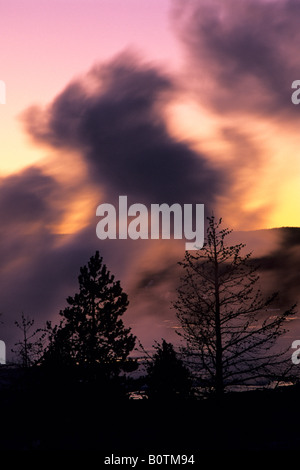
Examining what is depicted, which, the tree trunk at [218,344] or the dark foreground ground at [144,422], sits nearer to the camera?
the tree trunk at [218,344]

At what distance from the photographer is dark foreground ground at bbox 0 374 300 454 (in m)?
18.8

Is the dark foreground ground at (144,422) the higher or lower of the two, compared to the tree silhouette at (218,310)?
lower

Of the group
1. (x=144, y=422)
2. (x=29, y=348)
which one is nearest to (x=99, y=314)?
(x=29, y=348)

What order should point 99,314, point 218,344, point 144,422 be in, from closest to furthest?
1. point 218,344
2. point 144,422
3. point 99,314

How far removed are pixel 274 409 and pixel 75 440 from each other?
7.26 m

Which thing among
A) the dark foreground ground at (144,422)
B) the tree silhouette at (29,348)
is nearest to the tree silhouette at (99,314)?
the tree silhouette at (29,348)

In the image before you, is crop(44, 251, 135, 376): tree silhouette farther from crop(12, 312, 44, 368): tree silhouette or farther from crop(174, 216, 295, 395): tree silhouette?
crop(174, 216, 295, 395): tree silhouette

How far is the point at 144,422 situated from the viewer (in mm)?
19703

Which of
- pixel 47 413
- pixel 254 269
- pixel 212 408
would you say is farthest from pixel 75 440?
pixel 254 269

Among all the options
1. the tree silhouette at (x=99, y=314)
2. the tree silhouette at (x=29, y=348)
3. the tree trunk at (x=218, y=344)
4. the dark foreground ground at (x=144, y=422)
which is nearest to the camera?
the tree trunk at (x=218, y=344)

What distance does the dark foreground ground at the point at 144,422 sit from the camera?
742 inches

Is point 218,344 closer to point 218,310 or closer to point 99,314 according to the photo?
point 218,310

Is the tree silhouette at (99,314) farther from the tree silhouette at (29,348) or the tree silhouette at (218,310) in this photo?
the tree silhouette at (218,310)
